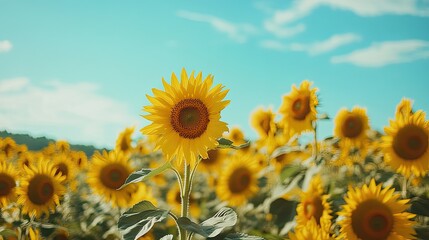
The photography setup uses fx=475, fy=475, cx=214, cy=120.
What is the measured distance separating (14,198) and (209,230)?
3.22 metres

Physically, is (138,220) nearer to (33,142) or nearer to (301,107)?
(301,107)

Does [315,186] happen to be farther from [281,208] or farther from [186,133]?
[186,133]

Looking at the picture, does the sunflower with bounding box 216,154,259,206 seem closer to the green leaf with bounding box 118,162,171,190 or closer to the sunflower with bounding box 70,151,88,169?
the sunflower with bounding box 70,151,88,169

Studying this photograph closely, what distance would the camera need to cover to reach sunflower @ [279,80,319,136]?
5.35m

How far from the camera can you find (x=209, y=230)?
7.31 feet

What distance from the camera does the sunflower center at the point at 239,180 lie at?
645 centimetres

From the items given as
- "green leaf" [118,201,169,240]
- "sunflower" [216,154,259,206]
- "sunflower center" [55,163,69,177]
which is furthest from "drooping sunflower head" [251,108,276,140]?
"green leaf" [118,201,169,240]

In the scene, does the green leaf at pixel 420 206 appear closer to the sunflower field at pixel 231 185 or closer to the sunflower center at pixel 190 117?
the sunflower field at pixel 231 185

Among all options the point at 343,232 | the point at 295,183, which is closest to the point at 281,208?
the point at 295,183

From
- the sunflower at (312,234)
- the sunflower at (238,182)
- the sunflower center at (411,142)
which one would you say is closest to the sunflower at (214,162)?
the sunflower at (238,182)

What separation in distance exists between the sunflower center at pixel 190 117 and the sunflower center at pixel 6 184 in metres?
2.81

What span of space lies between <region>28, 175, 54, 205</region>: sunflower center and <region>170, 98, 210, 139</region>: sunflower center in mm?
2462

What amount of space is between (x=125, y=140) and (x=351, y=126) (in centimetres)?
364

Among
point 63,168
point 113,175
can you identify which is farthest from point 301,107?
point 63,168
